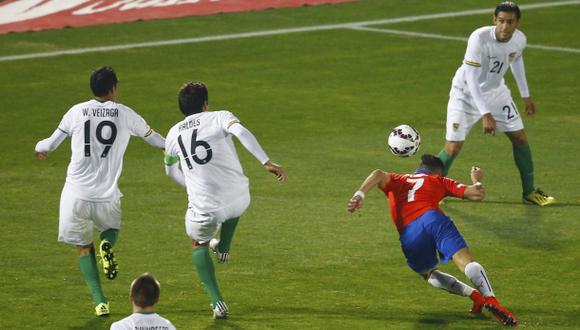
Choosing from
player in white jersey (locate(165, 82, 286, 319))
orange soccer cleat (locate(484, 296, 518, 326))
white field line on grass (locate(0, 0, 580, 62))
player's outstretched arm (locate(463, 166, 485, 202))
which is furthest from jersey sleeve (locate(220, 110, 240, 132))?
white field line on grass (locate(0, 0, 580, 62))

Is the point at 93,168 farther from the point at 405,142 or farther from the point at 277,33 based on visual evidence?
the point at 277,33

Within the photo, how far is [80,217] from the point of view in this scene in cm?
1221

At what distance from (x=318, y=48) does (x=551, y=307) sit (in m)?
15.2

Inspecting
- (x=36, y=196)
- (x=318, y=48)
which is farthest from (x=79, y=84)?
(x=36, y=196)

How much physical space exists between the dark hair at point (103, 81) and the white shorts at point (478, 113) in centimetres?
550

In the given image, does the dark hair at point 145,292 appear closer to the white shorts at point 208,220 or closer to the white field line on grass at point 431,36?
the white shorts at point 208,220

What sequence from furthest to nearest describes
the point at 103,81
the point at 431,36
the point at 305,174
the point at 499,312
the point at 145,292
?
the point at 431,36 < the point at 305,174 < the point at 103,81 < the point at 499,312 < the point at 145,292

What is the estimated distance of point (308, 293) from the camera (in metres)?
12.8

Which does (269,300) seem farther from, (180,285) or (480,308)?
(480,308)

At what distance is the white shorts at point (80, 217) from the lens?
1219 cm

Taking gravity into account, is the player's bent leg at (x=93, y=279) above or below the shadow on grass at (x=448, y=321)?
above

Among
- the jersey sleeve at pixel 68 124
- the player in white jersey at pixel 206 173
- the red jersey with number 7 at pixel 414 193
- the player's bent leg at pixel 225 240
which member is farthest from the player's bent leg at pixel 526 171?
the jersey sleeve at pixel 68 124

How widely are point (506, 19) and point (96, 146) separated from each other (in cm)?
578

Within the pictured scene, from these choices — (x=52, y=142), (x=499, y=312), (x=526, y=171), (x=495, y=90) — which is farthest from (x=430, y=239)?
(x=495, y=90)
